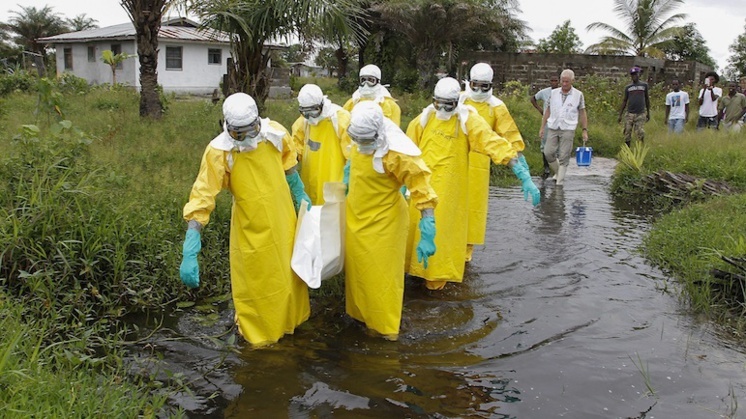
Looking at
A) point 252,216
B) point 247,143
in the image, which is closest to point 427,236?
point 252,216

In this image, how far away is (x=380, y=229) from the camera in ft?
15.2

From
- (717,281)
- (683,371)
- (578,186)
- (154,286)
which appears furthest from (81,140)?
(578,186)

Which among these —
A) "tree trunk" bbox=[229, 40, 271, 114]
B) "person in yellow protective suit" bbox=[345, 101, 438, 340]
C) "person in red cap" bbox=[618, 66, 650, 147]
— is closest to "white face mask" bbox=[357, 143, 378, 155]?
"person in yellow protective suit" bbox=[345, 101, 438, 340]

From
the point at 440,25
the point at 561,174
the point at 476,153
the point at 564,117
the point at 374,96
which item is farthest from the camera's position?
the point at 440,25

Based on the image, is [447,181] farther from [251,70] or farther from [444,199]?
[251,70]

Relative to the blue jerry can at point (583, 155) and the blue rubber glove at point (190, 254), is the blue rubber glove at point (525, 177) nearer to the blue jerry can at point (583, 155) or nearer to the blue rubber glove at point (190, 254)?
the blue rubber glove at point (190, 254)

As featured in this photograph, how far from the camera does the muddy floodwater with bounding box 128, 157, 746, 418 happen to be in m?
3.99

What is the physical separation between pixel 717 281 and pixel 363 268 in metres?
2.96

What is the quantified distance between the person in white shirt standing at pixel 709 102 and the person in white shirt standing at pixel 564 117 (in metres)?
5.06

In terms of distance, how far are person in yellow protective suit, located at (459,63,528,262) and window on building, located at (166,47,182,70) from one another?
23.1 metres

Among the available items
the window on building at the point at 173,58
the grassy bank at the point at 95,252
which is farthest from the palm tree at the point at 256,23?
the window on building at the point at 173,58

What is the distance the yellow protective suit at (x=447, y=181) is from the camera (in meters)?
5.61

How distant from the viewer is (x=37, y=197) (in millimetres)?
5172

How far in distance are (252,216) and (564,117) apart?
6.76 m
